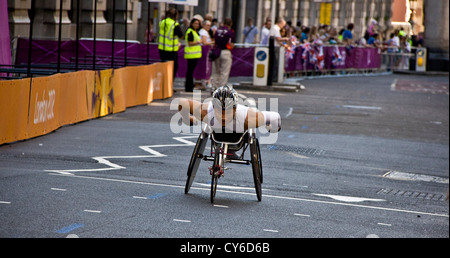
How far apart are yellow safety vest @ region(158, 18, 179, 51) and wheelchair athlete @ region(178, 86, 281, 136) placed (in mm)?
14465

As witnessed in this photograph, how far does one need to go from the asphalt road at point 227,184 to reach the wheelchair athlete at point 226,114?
0.82 metres

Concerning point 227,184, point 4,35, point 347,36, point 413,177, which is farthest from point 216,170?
point 347,36

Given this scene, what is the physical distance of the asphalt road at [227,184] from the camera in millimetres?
8766

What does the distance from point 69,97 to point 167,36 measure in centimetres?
861

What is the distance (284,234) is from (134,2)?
27464mm

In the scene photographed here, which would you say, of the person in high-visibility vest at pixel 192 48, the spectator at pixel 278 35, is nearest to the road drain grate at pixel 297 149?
the person in high-visibility vest at pixel 192 48

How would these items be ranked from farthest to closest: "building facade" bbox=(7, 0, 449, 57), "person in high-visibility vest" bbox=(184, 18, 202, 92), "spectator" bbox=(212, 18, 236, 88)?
"building facade" bbox=(7, 0, 449, 57), "spectator" bbox=(212, 18, 236, 88), "person in high-visibility vest" bbox=(184, 18, 202, 92)

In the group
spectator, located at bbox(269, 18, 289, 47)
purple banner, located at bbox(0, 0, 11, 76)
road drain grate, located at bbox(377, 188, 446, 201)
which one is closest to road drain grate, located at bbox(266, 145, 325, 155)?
road drain grate, located at bbox(377, 188, 446, 201)

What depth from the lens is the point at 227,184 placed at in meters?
11.7

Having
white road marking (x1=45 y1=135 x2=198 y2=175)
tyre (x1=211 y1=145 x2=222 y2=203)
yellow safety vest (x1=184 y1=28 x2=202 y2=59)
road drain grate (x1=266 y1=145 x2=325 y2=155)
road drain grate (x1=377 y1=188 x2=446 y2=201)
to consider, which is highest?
yellow safety vest (x1=184 y1=28 x2=202 y2=59)

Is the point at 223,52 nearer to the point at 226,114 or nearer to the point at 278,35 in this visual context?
the point at 278,35

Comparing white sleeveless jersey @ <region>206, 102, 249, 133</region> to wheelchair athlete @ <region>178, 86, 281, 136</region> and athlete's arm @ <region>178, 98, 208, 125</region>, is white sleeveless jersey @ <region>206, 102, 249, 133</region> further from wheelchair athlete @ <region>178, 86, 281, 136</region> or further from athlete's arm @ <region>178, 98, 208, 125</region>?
athlete's arm @ <region>178, 98, 208, 125</region>

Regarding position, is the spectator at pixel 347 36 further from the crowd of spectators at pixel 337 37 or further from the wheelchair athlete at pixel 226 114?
the wheelchair athlete at pixel 226 114

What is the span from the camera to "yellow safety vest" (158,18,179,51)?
24.6m
